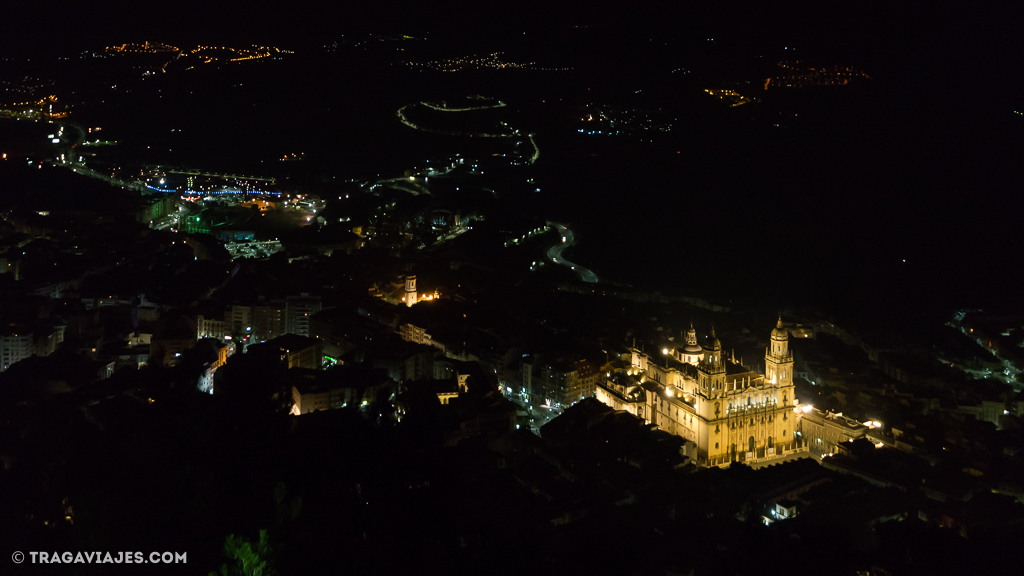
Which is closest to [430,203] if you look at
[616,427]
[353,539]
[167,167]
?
[167,167]

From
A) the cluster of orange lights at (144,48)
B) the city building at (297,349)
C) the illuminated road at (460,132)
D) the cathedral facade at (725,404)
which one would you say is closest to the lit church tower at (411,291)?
the city building at (297,349)

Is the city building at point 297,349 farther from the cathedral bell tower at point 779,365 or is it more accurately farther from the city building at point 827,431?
the city building at point 827,431

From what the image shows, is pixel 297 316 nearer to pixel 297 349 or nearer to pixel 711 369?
pixel 297 349

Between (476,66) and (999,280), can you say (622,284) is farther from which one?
(476,66)

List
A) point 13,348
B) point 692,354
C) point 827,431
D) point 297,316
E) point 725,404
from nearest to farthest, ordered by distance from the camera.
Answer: point 725,404
point 827,431
point 692,354
point 13,348
point 297,316

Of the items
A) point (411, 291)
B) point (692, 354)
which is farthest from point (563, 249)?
point (692, 354)

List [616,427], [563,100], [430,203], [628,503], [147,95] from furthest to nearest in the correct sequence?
[147,95]
[563,100]
[430,203]
[616,427]
[628,503]
